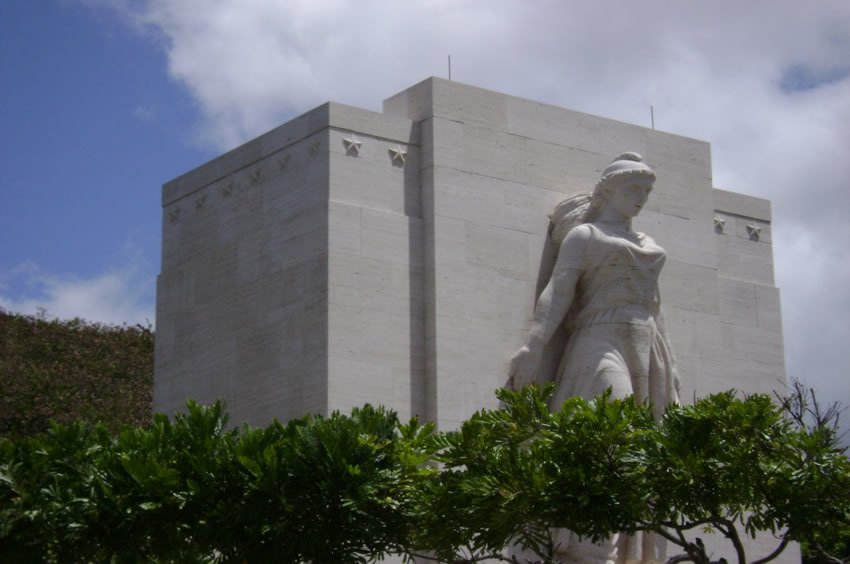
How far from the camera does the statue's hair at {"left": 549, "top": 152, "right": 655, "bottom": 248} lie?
20.5 meters

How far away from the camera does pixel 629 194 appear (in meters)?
20.5

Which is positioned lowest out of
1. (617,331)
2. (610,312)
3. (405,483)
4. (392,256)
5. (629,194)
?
(405,483)

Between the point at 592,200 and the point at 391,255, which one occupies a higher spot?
the point at 592,200

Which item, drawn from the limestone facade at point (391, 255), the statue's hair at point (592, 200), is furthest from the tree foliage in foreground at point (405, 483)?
the statue's hair at point (592, 200)

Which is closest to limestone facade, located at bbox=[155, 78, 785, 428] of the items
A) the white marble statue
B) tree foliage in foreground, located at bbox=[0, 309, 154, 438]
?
the white marble statue

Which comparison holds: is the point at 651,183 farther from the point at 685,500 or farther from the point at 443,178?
the point at 685,500

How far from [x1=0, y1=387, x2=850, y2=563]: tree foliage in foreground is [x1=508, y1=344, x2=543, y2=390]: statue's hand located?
4319 millimetres

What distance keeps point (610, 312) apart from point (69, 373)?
65.6ft

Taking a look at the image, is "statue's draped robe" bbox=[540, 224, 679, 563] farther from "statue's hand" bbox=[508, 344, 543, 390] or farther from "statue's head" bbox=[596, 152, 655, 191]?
"statue's head" bbox=[596, 152, 655, 191]

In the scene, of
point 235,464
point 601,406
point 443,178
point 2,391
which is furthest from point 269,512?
point 2,391

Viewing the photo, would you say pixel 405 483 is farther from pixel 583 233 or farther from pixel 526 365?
pixel 583 233

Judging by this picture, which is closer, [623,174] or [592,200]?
[623,174]

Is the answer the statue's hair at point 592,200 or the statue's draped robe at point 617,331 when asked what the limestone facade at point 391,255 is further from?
the statue's draped robe at point 617,331

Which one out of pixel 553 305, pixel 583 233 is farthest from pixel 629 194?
pixel 553 305
